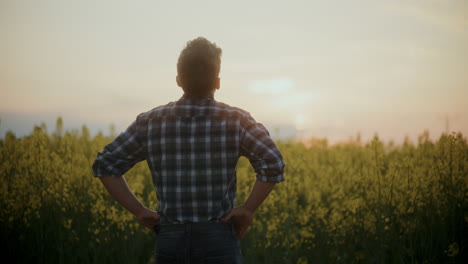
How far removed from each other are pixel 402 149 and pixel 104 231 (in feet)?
22.1

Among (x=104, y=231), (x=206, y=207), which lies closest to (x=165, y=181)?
(x=206, y=207)

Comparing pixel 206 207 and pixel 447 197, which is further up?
pixel 206 207

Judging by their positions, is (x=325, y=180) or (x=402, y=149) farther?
(x=402, y=149)

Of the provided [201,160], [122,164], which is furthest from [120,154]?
[201,160]

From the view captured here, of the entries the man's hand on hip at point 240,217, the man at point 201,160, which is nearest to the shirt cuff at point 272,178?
the man at point 201,160

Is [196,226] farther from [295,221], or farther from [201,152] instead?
[295,221]

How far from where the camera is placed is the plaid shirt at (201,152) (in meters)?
2.13

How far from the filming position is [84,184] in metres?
6.07

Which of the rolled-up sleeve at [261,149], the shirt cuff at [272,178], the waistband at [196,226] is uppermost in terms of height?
the rolled-up sleeve at [261,149]

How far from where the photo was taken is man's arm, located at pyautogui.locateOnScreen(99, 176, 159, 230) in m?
2.40

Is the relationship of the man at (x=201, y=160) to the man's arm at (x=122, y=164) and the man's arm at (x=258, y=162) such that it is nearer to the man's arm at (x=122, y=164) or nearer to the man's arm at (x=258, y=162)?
the man's arm at (x=258, y=162)

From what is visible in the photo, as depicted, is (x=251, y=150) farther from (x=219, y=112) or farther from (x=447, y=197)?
(x=447, y=197)

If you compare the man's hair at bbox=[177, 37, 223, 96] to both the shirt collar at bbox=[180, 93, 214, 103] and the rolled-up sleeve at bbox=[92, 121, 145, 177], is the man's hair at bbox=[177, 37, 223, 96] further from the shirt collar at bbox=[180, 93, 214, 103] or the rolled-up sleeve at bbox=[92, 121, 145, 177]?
the rolled-up sleeve at bbox=[92, 121, 145, 177]

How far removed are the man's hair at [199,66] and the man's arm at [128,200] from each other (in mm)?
675
